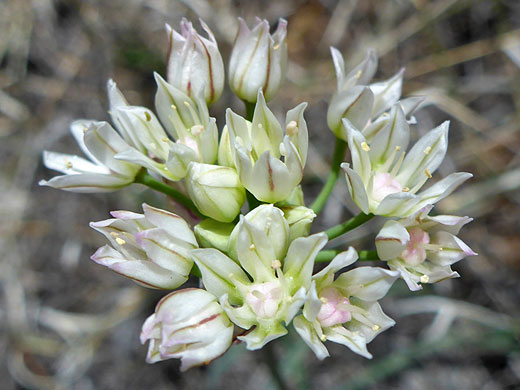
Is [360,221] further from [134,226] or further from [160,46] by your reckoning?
[160,46]

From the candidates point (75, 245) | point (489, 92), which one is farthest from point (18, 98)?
point (489, 92)

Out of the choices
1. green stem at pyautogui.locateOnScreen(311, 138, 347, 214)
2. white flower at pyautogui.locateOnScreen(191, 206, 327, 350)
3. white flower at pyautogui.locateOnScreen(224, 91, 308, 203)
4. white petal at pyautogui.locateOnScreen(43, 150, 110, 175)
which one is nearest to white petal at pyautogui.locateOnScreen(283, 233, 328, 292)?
white flower at pyautogui.locateOnScreen(191, 206, 327, 350)

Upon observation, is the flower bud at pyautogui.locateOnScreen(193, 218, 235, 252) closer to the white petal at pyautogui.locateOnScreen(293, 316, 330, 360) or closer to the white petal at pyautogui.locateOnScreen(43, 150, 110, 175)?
the white petal at pyautogui.locateOnScreen(293, 316, 330, 360)

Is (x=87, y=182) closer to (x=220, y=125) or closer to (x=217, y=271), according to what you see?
(x=217, y=271)

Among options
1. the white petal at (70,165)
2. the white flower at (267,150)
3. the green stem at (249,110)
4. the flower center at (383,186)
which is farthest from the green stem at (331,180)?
the white petal at (70,165)

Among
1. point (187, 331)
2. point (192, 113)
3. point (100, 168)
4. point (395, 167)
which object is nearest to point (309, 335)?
point (187, 331)

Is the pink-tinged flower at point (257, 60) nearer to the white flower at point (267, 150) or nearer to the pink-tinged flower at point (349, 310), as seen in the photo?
the white flower at point (267, 150)
